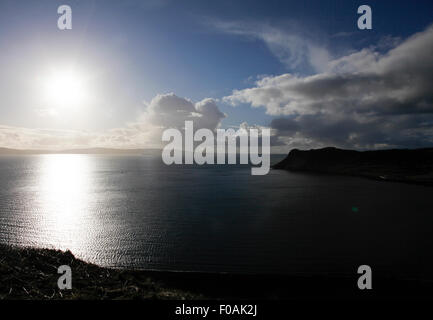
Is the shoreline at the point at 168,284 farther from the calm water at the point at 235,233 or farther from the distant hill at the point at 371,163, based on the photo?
the distant hill at the point at 371,163

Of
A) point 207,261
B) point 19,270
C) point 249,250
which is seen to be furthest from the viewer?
point 249,250

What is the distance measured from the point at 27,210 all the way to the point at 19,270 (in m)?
38.7

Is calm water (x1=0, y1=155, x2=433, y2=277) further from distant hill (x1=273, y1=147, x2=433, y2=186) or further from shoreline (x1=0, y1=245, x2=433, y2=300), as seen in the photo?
distant hill (x1=273, y1=147, x2=433, y2=186)

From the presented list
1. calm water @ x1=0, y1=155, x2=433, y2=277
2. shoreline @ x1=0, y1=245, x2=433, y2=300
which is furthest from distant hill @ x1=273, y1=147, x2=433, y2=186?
shoreline @ x1=0, y1=245, x2=433, y2=300

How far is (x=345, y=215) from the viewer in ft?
147

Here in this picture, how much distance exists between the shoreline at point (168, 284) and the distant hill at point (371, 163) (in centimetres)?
9572

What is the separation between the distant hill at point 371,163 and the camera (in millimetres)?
112650

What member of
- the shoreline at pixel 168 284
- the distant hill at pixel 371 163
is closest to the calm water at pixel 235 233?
the shoreline at pixel 168 284

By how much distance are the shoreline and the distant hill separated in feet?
314

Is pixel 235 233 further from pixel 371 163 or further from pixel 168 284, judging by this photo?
pixel 371 163
